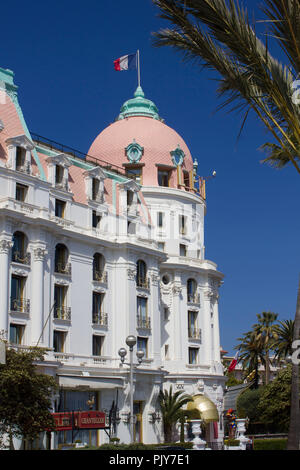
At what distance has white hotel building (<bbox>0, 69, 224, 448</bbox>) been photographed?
43969 mm

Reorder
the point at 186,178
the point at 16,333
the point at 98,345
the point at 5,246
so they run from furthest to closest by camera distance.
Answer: the point at 186,178 < the point at 98,345 < the point at 16,333 < the point at 5,246

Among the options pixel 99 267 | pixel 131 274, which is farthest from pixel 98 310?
pixel 131 274

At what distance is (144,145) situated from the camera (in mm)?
62469

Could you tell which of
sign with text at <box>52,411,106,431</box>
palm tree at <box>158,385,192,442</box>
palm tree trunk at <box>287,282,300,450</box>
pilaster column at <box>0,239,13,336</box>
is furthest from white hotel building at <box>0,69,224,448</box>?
palm tree trunk at <box>287,282,300,450</box>

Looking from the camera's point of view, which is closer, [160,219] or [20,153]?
[20,153]

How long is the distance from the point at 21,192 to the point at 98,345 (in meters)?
13.0

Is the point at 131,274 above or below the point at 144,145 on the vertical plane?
below

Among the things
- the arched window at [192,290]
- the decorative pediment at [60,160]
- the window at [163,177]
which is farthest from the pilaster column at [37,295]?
the window at [163,177]

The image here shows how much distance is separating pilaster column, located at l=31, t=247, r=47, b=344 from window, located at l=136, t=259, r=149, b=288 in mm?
10527

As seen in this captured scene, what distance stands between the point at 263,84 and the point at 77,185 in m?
35.8

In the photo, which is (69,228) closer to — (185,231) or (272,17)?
(185,231)

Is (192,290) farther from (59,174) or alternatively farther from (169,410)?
(59,174)

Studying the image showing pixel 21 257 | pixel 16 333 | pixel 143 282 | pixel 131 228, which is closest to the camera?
pixel 16 333

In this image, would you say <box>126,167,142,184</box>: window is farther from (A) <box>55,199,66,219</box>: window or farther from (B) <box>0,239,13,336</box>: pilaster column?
(B) <box>0,239,13,336</box>: pilaster column
